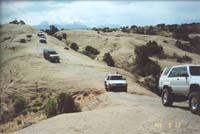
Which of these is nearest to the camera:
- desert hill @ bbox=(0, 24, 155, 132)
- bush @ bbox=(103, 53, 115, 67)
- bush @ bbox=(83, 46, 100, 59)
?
desert hill @ bbox=(0, 24, 155, 132)

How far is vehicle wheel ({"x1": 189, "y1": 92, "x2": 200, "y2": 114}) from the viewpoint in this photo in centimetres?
2216

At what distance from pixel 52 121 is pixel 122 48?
72.2m

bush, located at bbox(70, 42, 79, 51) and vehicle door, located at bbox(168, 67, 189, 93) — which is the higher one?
vehicle door, located at bbox(168, 67, 189, 93)

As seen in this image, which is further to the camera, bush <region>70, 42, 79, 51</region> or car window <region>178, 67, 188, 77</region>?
bush <region>70, 42, 79, 51</region>

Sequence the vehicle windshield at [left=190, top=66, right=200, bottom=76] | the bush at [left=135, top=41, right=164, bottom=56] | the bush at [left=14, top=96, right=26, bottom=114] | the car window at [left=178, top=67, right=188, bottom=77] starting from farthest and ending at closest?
the bush at [left=135, top=41, right=164, bottom=56], the bush at [left=14, top=96, right=26, bottom=114], the car window at [left=178, top=67, right=188, bottom=77], the vehicle windshield at [left=190, top=66, right=200, bottom=76]

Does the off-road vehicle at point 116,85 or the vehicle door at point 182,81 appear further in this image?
the off-road vehicle at point 116,85

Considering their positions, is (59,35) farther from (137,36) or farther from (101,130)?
(101,130)

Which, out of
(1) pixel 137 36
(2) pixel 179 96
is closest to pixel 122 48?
(1) pixel 137 36

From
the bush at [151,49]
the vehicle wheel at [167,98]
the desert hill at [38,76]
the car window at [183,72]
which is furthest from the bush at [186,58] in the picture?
the car window at [183,72]

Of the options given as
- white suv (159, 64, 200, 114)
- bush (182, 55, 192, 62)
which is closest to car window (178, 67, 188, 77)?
white suv (159, 64, 200, 114)

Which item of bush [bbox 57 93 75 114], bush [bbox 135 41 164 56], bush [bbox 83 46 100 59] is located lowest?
bush [bbox 83 46 100 59]

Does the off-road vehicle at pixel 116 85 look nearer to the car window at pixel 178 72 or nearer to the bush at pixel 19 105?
the bush at pixel 19 105

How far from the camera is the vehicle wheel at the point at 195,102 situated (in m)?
22.2

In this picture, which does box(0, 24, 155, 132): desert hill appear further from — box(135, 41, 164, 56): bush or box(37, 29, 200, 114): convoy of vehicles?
box(135, 41, 164, 56): bush
